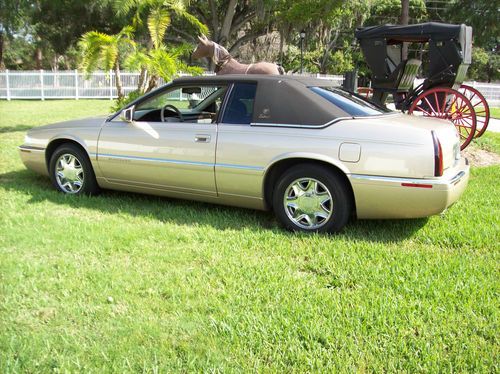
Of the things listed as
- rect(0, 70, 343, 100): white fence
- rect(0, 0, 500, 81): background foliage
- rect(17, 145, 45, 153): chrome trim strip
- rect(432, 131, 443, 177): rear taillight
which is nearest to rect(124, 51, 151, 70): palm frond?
rect(17, 145, 45, 153): chrome trim strip

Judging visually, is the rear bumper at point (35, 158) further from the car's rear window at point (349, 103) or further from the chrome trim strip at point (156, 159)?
the car's rear window at point (349, 103)

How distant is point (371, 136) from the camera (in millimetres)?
4082

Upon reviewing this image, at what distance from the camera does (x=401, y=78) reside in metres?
9.47

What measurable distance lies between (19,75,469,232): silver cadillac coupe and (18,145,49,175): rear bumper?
31cm

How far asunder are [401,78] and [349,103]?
17.5ft

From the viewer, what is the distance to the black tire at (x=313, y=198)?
4.24 m

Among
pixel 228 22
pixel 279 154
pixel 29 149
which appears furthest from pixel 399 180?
pixel 228 22

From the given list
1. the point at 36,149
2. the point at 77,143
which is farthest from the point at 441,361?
the point at 36,149

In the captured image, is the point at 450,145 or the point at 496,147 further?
the point at 496,147

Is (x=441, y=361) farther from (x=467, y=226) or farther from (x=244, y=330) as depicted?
(x=467, y=226)

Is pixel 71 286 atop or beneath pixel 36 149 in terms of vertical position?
beneath

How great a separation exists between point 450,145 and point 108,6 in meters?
25.9

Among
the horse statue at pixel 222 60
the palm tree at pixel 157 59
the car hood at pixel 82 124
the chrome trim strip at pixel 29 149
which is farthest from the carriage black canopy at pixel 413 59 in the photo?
the chrome trim strip at pixel 29 149

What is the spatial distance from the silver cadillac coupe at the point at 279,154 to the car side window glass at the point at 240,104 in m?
0.01
